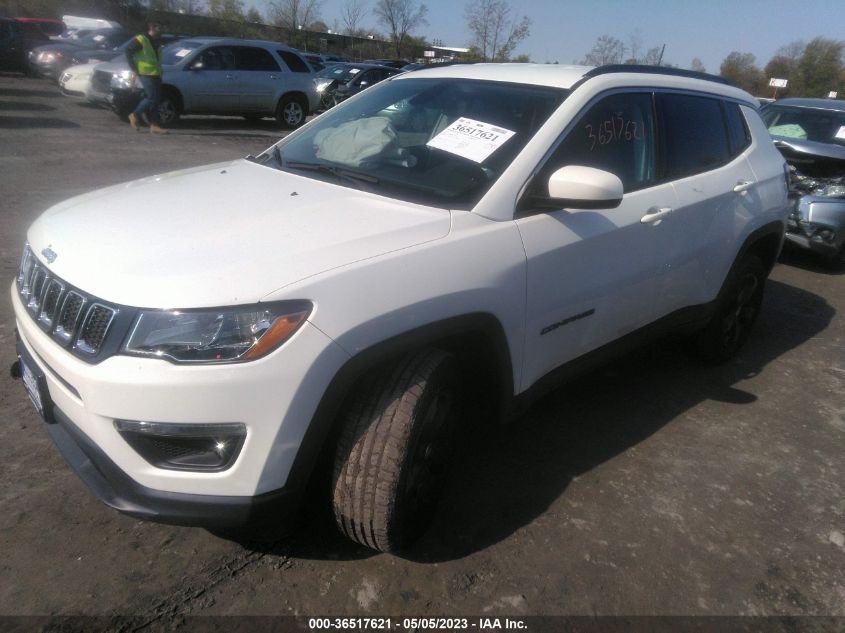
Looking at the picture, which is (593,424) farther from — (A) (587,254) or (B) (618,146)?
A: (B) (618,146)

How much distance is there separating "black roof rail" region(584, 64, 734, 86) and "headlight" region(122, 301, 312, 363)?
6.34 feet

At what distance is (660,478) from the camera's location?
3.06 meters

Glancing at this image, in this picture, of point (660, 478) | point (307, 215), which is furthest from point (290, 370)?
point (660, 478)

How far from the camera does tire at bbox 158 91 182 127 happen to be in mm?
12312

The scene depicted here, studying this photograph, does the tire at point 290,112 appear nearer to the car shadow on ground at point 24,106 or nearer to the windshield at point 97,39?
the car shadow on ground at point 24,106

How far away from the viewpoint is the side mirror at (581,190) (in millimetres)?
2438

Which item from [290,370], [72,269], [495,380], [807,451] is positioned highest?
[72,269]

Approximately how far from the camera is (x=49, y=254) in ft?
7.30

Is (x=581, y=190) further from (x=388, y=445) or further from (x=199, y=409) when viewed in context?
(x=199, y=409)

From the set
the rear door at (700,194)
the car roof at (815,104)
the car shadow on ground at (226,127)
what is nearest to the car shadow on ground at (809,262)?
the car roof at (815,104)

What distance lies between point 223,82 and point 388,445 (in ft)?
41.3

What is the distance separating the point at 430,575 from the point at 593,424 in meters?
1.44

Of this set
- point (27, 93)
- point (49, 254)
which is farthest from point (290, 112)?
point (49, 254)

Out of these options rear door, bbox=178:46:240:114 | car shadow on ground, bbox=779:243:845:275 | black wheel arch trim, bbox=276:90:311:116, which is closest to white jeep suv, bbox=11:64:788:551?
car shadow on ground, bbox=779:243:845:275
